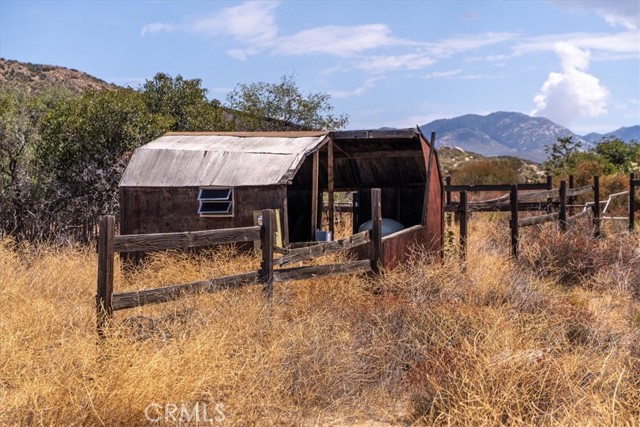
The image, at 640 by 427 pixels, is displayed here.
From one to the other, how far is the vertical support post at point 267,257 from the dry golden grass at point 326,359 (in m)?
0.20

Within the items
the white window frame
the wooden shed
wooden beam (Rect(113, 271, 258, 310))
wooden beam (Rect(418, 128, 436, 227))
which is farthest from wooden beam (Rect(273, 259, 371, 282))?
the white window frame

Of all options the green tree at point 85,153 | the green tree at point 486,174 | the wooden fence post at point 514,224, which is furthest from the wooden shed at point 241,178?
the green tree at point 486,174

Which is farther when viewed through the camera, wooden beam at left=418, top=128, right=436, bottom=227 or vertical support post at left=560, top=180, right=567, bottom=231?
vertical support post at left=560, top=180, right=567, bottom=231

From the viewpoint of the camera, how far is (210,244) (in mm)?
8492

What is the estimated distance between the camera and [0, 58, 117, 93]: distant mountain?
58.4m

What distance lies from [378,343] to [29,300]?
4229mm

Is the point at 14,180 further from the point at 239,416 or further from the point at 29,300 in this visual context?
the point at 239,416

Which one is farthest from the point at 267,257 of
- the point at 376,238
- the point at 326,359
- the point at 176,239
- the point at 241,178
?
the point at 241,178

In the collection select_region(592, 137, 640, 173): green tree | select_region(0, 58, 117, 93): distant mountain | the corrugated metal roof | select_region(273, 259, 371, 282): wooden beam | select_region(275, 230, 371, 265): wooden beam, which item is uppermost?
select_region(0, 58, 117, 93): distant mountain

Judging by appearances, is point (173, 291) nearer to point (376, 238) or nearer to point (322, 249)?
point (322, 249)

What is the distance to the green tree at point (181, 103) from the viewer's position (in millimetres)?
22562

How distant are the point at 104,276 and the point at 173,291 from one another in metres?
0.78

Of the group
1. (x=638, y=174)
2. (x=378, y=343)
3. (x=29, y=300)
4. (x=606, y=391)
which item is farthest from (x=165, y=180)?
(x=638, y=174)

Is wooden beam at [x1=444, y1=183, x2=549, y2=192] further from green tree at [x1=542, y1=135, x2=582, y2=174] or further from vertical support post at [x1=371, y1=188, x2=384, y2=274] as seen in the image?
green tree at [x1=542, y1=135, x2=582, y2=174]
